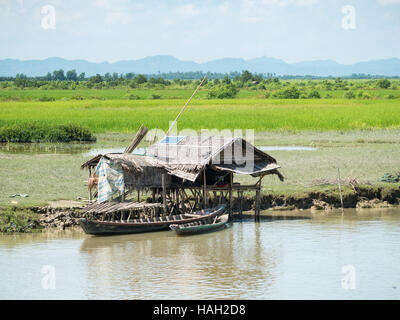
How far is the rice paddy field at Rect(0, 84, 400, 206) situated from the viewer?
682 inches

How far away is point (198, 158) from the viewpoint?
1453 cm

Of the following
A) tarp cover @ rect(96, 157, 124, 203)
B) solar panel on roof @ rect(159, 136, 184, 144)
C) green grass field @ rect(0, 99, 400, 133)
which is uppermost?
green grass field @ rect(0, 99, 400, 133)

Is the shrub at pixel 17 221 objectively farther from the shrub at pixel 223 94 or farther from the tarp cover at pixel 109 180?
the shrub at pixel 223 94

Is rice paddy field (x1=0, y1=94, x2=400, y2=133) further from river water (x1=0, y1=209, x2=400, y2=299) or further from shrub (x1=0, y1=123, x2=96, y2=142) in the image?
river water (x1=0, y1=209, x2=400, y2=299)

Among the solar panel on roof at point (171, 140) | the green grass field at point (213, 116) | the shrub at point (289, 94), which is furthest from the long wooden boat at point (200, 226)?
the shrub at point (289, 94)

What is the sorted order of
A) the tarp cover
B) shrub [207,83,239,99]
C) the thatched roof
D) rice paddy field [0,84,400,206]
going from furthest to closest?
1. shrub [207,83,239,99]
2. rice paddy field [0,84,400,206]
3. the thatched roof
4. the tarp cover

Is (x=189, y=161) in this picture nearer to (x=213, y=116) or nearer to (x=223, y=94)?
(x=213, y=116)

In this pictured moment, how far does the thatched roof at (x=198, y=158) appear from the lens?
14.2 meters

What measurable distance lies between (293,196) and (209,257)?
4.87 meters

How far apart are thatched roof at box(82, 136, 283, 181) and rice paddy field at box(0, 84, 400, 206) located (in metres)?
1.85

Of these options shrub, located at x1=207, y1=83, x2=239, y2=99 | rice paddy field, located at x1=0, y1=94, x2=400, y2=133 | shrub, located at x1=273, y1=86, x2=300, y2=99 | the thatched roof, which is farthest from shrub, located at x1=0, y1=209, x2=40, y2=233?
shrub, located at x1=207, y1=83, x2=239, y2=99

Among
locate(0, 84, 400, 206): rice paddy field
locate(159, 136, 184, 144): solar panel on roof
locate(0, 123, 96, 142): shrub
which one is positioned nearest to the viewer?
locate(159, 136, 184, 144): solar panel on roof

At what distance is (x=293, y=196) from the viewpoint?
54.2 feet

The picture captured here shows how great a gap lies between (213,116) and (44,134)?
31.6ft
